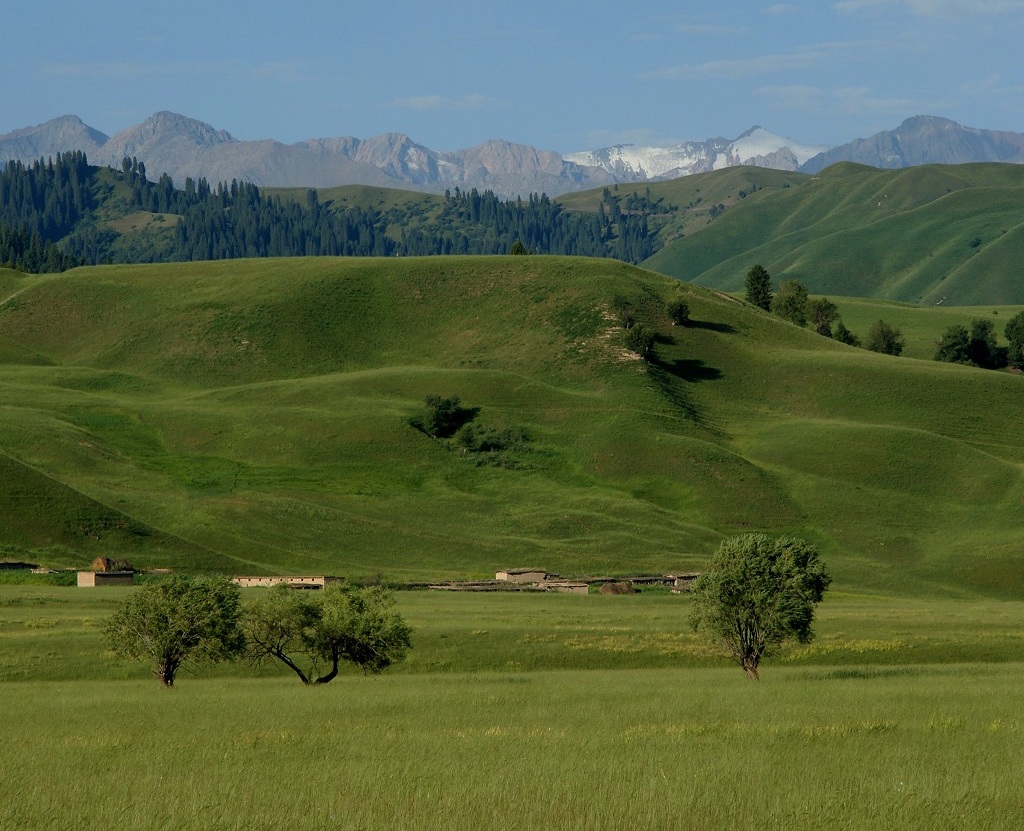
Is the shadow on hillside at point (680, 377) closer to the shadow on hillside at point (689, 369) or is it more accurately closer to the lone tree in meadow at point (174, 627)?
the shadow on hillside at point (689, 369)

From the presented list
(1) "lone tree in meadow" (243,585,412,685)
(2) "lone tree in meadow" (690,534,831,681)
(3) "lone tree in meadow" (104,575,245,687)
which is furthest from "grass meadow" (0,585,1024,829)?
(2) "lone tree in meadow" (690,534,831,681)

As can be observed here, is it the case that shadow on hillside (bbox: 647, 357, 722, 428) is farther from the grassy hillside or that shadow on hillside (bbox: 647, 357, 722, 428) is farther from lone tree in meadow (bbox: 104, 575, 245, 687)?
lone tree in meadow (bbox: 104, 575, 245, 687)

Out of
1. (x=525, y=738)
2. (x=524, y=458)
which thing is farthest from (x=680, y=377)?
(x=525, y=738)

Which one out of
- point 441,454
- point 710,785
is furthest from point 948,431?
point 710,785

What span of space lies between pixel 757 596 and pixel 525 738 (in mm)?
26849

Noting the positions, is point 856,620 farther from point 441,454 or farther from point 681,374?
point 681,374

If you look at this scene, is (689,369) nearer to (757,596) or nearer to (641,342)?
(641,342)

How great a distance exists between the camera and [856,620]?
3127 inches

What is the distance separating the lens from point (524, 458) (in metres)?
153

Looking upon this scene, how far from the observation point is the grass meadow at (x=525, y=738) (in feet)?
69.8

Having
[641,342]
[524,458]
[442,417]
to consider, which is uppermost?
[641,342]

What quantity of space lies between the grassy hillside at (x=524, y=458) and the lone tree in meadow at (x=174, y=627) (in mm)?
50547

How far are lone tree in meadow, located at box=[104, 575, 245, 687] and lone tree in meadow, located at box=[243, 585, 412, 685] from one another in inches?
67.3

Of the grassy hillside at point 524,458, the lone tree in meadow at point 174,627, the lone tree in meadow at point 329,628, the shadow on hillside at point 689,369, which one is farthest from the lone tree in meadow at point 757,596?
the shadow on hillside at point 689,369
